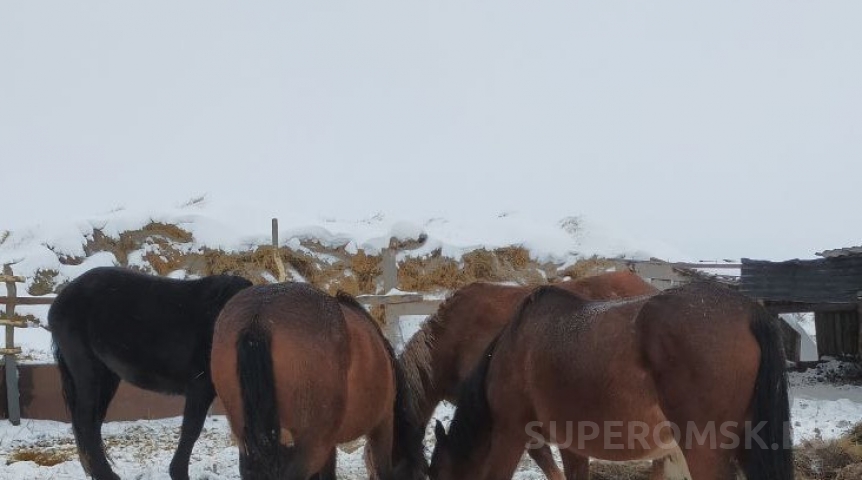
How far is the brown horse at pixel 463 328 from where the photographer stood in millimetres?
5973

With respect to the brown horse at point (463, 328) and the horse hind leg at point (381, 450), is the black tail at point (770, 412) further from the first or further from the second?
the brown horse at point (463, 328)

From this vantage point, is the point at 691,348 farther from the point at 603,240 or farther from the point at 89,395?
the point at 603,240

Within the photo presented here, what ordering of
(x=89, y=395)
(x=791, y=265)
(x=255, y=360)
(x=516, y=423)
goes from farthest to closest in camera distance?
(x=791, y=265) < (x=89, y=395) < (x=516, y=423) < (x=255, y=360)

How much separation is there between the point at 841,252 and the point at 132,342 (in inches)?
310

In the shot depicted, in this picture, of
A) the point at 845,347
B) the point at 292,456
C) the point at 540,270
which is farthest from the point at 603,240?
the point at 292,456

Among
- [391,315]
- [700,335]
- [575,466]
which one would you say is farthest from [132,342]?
[700,335]

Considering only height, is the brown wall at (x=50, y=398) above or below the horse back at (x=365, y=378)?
below

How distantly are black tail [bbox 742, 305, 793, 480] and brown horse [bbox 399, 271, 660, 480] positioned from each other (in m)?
2.45

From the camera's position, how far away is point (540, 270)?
12.5 m

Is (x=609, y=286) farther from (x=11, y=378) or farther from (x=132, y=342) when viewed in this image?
(x=11, y=378)

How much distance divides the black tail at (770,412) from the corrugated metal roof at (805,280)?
6.46 meters

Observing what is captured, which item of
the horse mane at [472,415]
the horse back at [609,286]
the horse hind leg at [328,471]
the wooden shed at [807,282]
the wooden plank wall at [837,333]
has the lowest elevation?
the wooden plank wall at [837,333]

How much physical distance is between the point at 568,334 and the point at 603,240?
10627mm

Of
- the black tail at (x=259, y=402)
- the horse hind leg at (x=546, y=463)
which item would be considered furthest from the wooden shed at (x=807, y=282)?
the black tail at (x=259, y=402)
